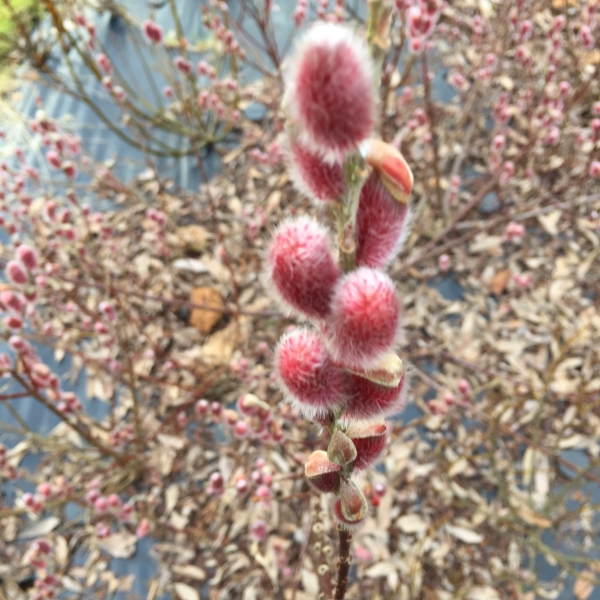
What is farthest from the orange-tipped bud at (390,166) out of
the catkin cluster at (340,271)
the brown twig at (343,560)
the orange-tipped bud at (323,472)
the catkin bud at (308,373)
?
the brown twig at (343,560)

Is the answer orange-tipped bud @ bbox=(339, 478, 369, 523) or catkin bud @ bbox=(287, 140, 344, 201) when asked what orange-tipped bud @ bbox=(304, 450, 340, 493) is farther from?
catkin bud @ bbox=(287, 140, 344, 201)

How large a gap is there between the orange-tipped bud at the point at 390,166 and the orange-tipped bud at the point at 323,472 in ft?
0.98

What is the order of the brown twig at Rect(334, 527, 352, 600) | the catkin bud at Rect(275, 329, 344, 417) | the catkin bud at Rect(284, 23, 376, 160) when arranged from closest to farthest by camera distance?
1. the catkin bud at Rect(284, 23, 376, 160)
2. the catkin bud at Rect(275, 329, 344, 417)
3. the brown twig at Rect(334, 527, 352, 600)

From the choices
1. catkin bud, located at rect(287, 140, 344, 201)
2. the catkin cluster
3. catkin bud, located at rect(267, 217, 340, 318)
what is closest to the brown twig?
the catkin cluster

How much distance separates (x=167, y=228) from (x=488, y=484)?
1.71 metres

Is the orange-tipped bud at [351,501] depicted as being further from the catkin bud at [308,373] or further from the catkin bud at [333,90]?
the catkin bud at [333,90]

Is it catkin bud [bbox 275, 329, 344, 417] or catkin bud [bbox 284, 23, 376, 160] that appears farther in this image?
catkin bud [bbox 275, 329, 344, 417]

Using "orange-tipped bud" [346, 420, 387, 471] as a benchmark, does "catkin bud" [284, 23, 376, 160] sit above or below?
above

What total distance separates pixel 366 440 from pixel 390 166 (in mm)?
305

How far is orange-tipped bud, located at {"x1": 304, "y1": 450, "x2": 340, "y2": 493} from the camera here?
1.72ft

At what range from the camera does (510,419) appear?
170 cm

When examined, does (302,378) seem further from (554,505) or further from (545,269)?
(545,269)

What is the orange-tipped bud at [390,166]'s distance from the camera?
431mm

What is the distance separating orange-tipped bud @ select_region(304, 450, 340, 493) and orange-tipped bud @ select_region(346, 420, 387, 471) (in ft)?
0.11
